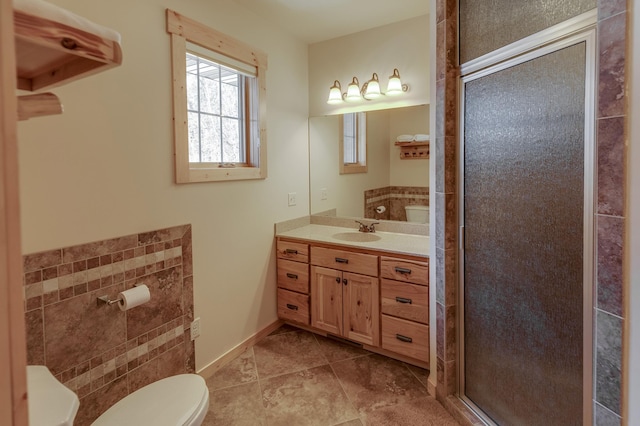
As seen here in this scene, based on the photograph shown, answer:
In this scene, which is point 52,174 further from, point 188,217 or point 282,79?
point 282,79

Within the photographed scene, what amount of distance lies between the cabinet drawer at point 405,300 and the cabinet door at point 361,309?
0.07 metres

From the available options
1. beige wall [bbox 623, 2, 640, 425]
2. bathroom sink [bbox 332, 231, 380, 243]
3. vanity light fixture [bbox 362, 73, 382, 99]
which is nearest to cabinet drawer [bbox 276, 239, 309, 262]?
bathroom sink [bbox 332, 231, 380, 243]

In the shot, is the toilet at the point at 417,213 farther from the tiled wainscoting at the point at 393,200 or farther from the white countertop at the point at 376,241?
the white countertop at the point at 376,241

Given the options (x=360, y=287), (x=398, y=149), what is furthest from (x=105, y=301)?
(x=398, y=149)

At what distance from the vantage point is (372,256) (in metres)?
2.50

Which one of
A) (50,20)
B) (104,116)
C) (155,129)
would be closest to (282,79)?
(155,129)

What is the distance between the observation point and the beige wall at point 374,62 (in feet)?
8.90

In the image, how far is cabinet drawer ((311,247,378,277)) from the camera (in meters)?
2.51

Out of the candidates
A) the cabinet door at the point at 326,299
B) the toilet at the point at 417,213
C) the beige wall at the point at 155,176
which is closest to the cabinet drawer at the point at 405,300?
the cabinet door at the point at 326,299

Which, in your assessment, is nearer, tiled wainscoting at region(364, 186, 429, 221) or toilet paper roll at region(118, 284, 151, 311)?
toilet paper roll at region(118, 284, 151, 311)

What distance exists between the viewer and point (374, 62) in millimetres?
2924

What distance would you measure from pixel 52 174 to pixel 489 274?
6.78 feet

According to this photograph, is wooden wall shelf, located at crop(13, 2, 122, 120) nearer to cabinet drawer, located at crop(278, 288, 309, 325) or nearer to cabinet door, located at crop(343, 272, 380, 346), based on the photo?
cabinet door, located at crop(343, 272, 380, 346)

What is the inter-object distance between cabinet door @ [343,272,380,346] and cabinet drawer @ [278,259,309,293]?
36 centimetres
